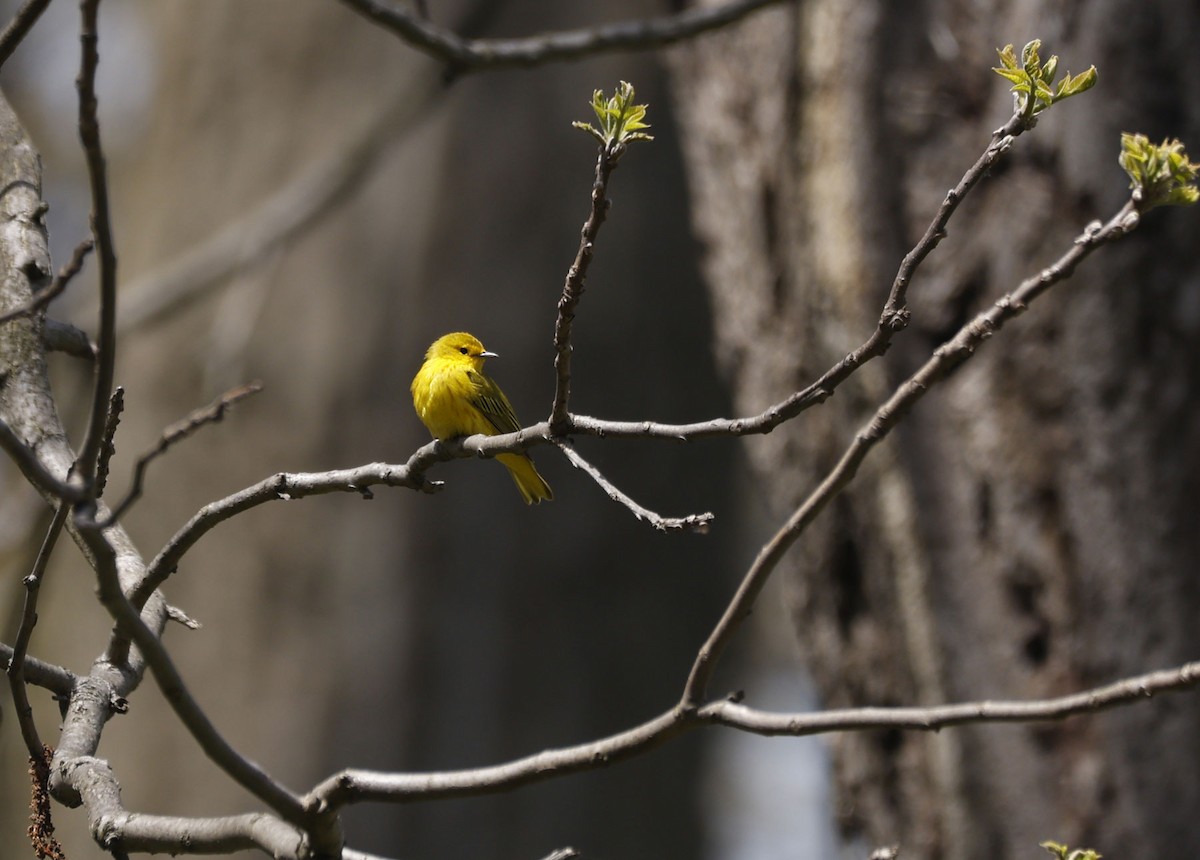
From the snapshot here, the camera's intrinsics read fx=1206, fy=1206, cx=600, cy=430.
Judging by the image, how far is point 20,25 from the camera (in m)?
2.19

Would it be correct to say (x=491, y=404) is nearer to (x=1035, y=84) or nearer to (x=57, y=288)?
(x=57, y=288)

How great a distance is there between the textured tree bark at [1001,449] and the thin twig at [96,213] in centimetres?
327

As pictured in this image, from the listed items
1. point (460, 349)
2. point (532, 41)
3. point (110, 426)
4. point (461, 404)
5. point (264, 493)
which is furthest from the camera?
point (460, 349)

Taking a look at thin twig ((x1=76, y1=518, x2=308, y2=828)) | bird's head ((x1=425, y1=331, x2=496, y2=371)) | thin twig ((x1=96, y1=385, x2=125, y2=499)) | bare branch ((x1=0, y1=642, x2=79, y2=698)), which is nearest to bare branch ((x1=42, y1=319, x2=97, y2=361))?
thin twig ((x1=96, y1=385, x2=125, y2=499))

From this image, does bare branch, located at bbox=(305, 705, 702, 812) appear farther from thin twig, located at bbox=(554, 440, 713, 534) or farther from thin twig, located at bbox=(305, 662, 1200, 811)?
thin twig, located at bbox=(554, 440, 713, 534)

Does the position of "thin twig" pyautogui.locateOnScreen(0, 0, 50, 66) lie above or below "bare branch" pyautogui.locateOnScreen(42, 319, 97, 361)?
above

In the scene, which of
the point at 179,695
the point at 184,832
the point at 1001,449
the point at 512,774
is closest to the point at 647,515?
the point at 512,774

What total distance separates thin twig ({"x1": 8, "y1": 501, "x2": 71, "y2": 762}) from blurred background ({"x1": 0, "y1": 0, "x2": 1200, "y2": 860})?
1626 mm

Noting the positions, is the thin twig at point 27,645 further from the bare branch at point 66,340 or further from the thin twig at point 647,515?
the thin twig at point 647,515

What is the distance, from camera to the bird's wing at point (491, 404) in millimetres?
3814

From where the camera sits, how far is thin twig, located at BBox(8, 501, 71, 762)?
1831 mm

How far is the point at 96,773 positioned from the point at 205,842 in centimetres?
26

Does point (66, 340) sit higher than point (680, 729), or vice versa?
point (66, 340)

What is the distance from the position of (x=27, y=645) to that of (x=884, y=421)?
1.32m
